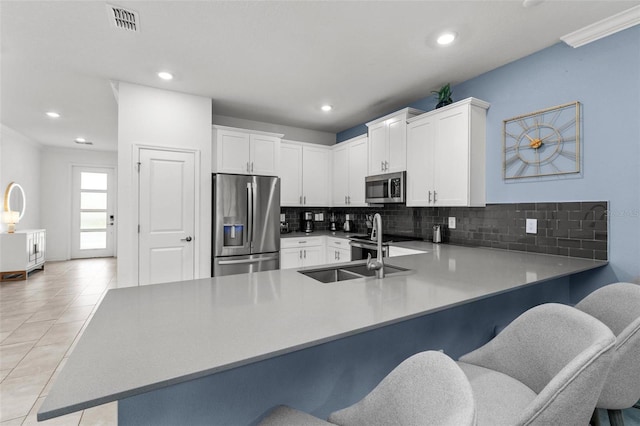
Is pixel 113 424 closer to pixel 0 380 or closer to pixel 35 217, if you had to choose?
pixel 0 380

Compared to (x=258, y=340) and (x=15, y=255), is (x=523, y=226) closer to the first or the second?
(x=258, y=340)

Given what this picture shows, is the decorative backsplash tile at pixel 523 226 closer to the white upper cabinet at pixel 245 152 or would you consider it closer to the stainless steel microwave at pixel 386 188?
the stainless steel microwave at pixel 386 188

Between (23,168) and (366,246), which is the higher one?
(23,168)

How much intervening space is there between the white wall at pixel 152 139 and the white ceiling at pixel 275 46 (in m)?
0.17

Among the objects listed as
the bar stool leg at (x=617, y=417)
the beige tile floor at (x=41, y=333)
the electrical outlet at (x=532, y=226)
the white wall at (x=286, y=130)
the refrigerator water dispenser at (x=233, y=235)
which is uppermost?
the white wall at (x=286, y=130)

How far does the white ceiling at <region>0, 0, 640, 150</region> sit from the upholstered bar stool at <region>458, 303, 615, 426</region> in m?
1.97

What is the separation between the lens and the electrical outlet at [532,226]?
2.56 meters

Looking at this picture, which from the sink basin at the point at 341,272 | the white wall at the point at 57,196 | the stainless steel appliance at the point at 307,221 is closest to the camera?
the sink basin at the point at 341,272

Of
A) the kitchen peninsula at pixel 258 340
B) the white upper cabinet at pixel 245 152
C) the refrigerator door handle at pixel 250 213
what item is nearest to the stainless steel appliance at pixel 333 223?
the white upper cabinet at pixel 245 152

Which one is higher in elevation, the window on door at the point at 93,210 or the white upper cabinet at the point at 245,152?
the white upper cabinet at the point at 245,152

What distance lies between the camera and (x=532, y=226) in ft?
8.46

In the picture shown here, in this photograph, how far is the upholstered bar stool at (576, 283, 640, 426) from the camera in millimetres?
1062

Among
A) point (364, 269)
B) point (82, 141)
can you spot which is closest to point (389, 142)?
point (364, 269)

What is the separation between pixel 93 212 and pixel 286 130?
5.80 m
